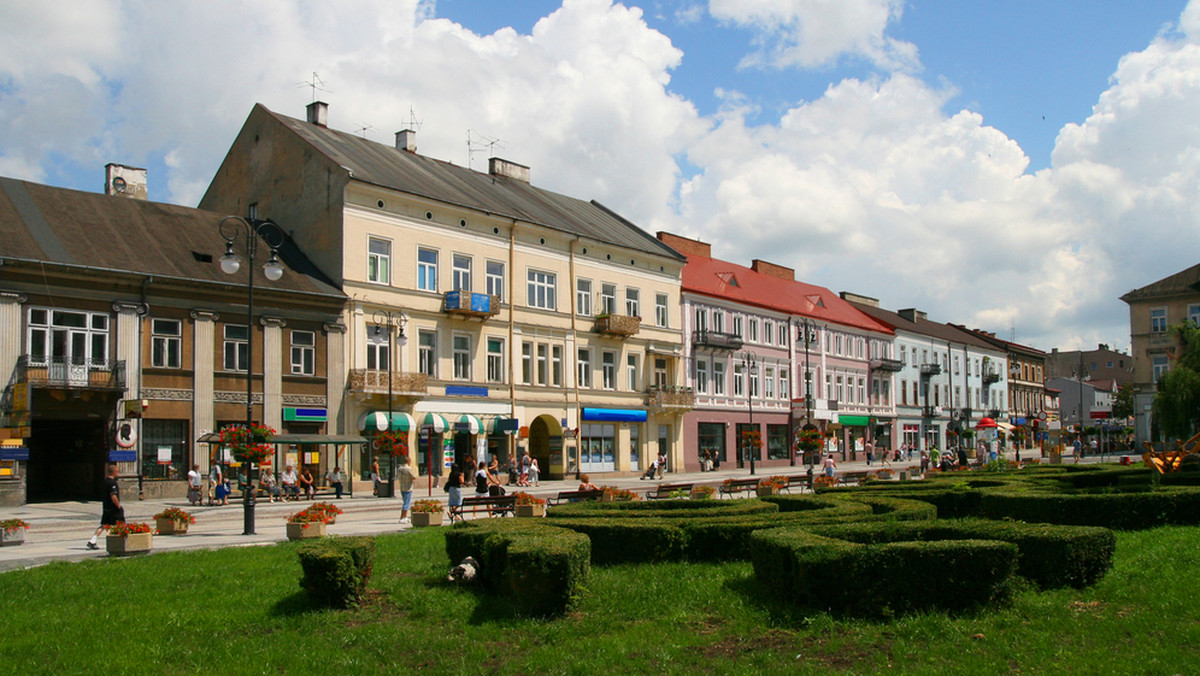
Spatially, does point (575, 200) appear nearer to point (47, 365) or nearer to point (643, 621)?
point (47, 365)

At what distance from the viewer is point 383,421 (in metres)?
37.3

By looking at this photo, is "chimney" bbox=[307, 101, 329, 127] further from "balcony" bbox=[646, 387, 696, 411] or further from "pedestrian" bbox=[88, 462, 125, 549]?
"pedestrian" bbox=[88, 462, 125, 549]

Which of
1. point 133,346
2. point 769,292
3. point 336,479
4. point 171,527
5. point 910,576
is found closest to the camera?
point 910,576

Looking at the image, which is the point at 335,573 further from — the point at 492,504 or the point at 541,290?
the point at 541,290

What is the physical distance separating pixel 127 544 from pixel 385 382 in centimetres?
2140

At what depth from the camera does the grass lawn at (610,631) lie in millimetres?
8047

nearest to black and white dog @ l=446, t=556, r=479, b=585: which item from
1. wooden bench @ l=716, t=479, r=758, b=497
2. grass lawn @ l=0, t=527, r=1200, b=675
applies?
grass lawn @ l=0, t=527, r=1200, b=675

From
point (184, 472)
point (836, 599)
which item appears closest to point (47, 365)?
point (184, 472)

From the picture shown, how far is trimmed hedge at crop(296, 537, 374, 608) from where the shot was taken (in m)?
10.6

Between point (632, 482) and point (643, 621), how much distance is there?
34145 mm

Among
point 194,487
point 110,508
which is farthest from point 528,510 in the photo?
point 194,487

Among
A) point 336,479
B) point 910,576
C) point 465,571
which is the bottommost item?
point 336,479

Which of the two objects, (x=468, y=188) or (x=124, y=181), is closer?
(x=124, y=181)

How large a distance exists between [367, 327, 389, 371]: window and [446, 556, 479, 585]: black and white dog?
26.6 m
